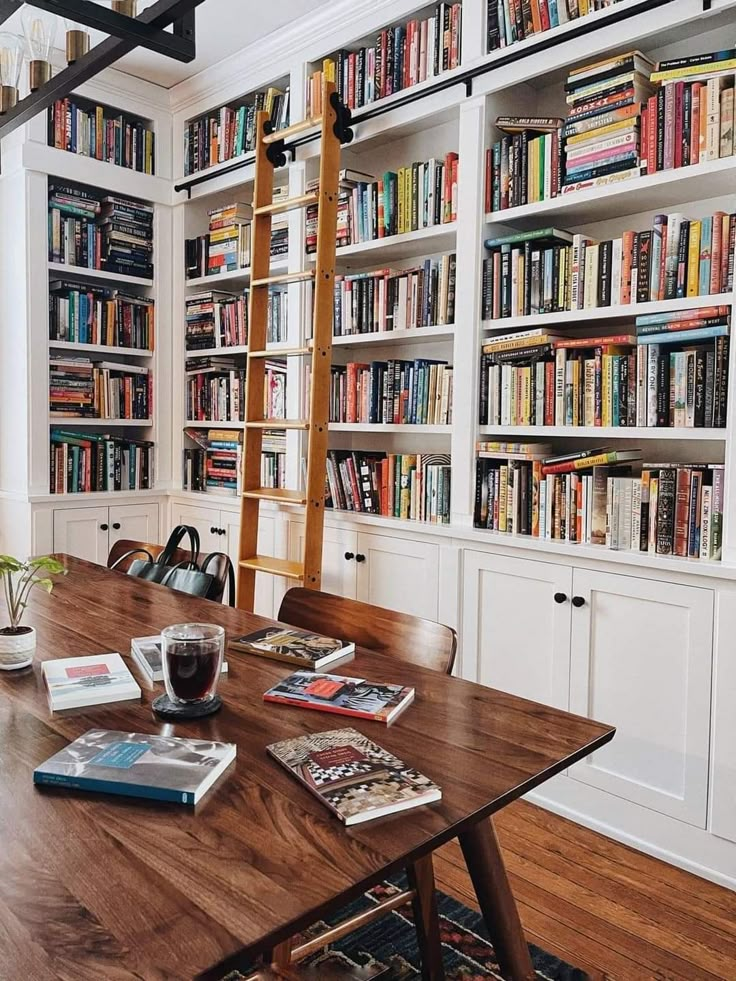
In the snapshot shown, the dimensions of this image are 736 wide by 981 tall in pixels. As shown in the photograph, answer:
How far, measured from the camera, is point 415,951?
1.79 m

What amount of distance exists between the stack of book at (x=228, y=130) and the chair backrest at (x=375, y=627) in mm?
2375

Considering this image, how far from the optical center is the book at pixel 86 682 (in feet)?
4.03

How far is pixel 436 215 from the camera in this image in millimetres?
2883

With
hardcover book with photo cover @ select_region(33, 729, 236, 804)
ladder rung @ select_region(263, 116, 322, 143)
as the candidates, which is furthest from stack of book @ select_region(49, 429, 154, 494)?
hardcover book with photo cover @ select_region(33, 729, 236, 804)

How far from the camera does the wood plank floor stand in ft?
5.88

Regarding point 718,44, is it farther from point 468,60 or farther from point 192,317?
point 192,317

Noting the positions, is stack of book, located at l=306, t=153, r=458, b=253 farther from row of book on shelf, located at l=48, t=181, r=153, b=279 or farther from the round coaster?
the round coaster

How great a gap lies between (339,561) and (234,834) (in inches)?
89.2

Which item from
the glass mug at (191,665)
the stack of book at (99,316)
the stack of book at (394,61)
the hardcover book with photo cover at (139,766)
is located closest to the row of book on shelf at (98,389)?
the stack of book at (99,316)

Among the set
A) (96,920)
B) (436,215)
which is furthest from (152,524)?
(96,920)

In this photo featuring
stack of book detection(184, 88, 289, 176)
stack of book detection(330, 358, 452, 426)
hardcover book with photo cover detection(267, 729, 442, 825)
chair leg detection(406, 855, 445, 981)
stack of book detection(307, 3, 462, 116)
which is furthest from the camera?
stack of book detection(184, 88, 289, 176)

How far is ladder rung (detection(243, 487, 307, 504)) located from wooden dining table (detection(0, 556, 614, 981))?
1.57m

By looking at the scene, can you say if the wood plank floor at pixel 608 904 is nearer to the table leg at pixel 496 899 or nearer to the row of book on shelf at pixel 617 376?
the table leg at pixel 496 899

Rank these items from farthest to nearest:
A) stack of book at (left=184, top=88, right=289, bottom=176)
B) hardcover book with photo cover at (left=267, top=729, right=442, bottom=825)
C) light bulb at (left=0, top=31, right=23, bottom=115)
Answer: stack of book at (left=184, top=88, right=289, bottom=176) < light bulb at (left=0, top=31, right=23, bottom=115) < hardcover book with photo cover at (left=267, top=729, right=442, bottom=825)
